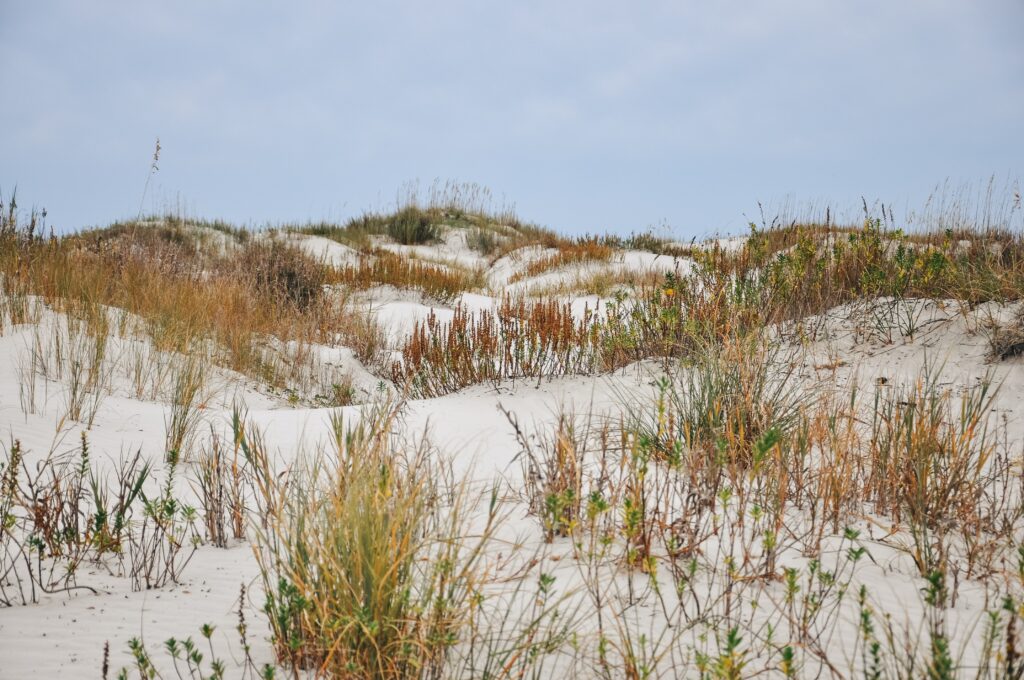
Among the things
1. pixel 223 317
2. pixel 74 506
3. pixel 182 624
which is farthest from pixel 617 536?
pixel 223 317

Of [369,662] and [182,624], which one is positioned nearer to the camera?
[369,662]

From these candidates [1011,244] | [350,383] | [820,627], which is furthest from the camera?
[1011,244]

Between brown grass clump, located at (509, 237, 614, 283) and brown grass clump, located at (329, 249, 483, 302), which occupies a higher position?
brown grass clump, located at (509, 237, 614, 283)

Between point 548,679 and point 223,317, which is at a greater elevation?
point 223,317

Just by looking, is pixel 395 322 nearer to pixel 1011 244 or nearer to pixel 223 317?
pixel 223 317

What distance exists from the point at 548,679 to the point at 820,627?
0.86 metres

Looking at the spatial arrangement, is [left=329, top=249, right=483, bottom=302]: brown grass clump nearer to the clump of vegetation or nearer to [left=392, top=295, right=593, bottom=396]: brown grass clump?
[left=392, top=295, right=593, bottom=396]: brown grass clump

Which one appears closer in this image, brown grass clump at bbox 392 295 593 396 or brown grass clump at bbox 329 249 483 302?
brown grass clump at bbox 392 295 593 396

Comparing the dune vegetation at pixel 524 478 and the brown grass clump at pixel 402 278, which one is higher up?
the brown grass clump at pixel 402 278

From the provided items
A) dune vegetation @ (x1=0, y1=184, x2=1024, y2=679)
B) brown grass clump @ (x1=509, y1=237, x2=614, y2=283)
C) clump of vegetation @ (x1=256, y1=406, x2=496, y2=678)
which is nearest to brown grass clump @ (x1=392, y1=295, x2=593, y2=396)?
dune vegetation @ (x1=0, y1=184, x2=1024, y2=679)

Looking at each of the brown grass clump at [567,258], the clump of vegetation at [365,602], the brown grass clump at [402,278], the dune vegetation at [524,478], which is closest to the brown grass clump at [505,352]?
the dune vegetation at [524,478]

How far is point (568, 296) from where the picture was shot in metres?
11.4

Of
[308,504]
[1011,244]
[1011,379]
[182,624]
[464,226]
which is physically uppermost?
[464,226]

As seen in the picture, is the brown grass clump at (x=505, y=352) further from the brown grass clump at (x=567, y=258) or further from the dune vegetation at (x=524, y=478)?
the brown grass clump at (x=567, y=258)
